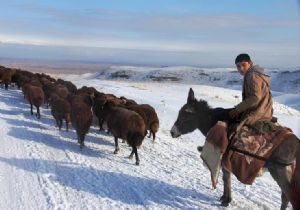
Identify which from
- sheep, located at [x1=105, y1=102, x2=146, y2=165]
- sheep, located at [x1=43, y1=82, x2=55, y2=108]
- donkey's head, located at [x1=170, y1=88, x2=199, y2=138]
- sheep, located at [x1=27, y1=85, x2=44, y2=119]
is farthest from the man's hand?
sheep, located at [x1=43, y1=82, x2=55, y2=108]

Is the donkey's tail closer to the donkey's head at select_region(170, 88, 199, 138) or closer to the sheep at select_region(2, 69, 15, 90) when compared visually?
the donkey's head at select_region(170, 88, 199, 138)

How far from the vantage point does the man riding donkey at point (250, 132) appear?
22.7ft

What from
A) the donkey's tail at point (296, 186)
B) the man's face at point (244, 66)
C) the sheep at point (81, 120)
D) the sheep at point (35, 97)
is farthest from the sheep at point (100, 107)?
the donkey's tail at point (296, 186)

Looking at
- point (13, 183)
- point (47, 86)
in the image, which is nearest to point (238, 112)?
point (13, 183)

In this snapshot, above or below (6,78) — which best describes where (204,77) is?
below

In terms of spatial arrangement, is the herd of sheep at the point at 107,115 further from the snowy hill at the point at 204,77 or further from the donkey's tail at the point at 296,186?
the snowy hill at the point at 204,77

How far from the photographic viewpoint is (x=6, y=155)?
1024 centimetres

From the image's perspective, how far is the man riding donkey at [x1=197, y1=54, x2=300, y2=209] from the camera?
6.91 meters

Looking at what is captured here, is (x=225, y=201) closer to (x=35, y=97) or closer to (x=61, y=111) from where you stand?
(x=61, y=111)

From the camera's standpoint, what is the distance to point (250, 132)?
23.6ft

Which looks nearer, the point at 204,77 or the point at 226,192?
the point at 226,192

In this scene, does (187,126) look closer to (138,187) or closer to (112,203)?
(138,187)

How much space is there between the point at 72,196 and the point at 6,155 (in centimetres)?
329

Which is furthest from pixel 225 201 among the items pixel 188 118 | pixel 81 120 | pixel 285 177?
pixel 81 120
